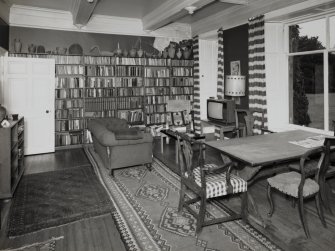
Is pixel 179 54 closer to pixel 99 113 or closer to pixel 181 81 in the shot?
pixel 181 81

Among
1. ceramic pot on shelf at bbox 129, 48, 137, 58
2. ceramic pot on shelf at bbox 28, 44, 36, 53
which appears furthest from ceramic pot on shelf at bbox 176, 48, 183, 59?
ceramic pot on shelf at bbox 28, 44, 36, 53

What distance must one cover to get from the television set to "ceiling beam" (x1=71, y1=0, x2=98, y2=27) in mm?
3287

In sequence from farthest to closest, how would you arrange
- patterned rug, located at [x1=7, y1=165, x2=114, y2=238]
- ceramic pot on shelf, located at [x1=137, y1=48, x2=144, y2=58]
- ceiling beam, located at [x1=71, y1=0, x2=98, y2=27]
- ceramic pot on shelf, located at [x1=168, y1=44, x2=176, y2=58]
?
ceramic pot on shelf, located at [x1=168, y1=44, x2=176, y2=58]
ceramic pot on shelf, located at [x1=137, y1=48, x2=144, y2=58]
ceiling beam, located at [x1=71, y1=0, x2=98, y2=27]
patterned rug, located at [x1=7, y1=165, x2=114, y2=238]

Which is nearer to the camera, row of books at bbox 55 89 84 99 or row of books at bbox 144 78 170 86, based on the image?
row of books at bbox 55 89 84 99

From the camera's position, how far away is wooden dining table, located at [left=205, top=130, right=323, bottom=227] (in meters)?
2.87

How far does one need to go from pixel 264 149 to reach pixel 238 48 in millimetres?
4019

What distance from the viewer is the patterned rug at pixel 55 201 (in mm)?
3188

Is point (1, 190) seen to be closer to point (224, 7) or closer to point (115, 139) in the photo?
point (115, 139)

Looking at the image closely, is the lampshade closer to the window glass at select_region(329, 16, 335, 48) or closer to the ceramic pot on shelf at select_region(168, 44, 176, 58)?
the window glass at select_region(329, 16, 335, 48)

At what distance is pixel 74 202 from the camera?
3.72m

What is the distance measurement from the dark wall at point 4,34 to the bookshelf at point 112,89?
1.23 ft

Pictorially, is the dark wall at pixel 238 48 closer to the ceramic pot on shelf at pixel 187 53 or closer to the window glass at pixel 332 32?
the ceramic pot on shelf at pixel 187 53

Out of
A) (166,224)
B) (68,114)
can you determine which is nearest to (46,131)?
(68,114)

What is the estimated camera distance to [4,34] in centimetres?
597
